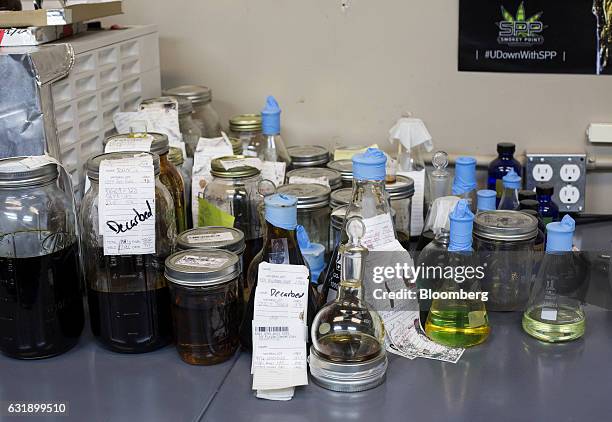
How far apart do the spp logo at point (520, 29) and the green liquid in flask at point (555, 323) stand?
802 millimetres

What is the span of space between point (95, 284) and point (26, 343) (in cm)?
15

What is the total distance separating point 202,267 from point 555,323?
1.99 feet

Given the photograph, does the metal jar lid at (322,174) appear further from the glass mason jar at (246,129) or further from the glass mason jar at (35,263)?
the glass mason jar at (35,263)

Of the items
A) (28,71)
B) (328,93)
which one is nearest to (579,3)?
(328,93)

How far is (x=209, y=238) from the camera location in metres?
1.38

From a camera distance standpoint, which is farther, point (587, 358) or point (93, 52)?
point (93, 52)

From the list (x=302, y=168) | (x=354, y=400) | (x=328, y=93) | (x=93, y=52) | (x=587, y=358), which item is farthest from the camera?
(x=328, y=93)

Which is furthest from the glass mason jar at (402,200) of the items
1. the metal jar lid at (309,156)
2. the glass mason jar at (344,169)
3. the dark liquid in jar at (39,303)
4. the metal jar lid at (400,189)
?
the dark liquid in jar at (39,303)

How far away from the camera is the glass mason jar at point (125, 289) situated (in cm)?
133

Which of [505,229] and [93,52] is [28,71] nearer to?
[93,52]

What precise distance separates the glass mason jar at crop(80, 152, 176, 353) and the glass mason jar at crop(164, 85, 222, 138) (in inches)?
23.1

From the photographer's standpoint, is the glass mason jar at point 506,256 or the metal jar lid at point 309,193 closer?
the glass mason jar at point 506,256

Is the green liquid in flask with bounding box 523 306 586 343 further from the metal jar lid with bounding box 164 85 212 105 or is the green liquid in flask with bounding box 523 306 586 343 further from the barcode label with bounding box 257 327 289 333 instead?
the metal jar lid with bounding box 164 85 212 105

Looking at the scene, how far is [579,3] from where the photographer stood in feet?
6.30
